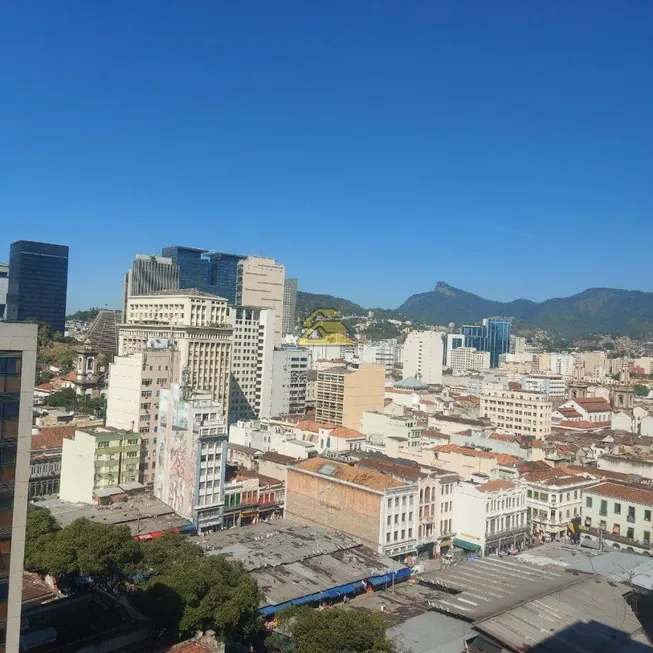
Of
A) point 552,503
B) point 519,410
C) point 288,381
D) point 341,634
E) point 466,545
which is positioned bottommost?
point 466,545

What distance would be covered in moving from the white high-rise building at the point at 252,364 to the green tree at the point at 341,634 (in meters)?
57.1

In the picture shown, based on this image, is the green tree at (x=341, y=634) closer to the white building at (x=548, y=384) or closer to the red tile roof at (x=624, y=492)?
the red tile roof at (x=624, y=492)

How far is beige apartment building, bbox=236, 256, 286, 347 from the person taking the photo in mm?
134875

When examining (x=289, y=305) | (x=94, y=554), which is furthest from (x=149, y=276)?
(x=94, y=554)

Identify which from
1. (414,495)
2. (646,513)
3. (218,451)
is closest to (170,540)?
(218,451)

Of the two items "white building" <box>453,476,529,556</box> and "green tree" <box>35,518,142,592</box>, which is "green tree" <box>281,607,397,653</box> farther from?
"white building" <box>453,476,529,556</box>

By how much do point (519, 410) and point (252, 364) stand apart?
33516mm

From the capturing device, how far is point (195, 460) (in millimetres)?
42781

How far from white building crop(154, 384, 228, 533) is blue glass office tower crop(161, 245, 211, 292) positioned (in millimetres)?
114548

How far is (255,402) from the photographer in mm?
82438

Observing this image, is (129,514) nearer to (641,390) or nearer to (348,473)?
(348,473)

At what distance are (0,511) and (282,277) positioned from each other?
125 metres

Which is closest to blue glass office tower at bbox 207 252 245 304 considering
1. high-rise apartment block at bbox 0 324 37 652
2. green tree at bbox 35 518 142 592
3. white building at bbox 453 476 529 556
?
white building at bbox 453 476 529 556

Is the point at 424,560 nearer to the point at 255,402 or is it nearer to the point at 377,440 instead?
the point at 377,440
